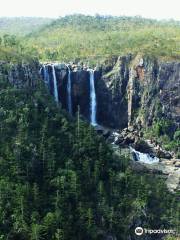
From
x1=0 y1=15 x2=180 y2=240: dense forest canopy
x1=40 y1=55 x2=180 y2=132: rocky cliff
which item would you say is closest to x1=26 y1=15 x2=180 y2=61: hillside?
x1=40 y1=55 x2=180 y2=132: rocky cliff

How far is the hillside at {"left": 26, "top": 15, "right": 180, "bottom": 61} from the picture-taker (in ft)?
279

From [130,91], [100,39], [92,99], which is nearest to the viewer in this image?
[130,91]

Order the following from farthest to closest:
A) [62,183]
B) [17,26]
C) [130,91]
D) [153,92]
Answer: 1. [17,26]
2. [130,91]
3. [153,92]
4. [62,183]

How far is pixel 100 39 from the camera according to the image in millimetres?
105000

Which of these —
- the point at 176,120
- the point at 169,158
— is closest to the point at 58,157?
the point at 169,158

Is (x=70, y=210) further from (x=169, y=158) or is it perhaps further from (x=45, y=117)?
(x=169, y=158)

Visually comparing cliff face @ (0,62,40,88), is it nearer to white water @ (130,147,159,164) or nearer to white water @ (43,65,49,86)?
white water @ (43,65,49,86)

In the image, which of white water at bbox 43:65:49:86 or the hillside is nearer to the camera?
white water at bbox 43:65:49:86

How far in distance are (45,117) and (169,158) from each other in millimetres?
19770

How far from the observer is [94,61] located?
81875 mm

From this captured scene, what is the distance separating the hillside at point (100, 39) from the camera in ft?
279

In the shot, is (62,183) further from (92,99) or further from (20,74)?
(92,99)

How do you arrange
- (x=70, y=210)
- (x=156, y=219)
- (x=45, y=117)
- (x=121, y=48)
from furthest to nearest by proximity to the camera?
(x=121, y=48) → (x=45, y=117) → (x=156, y=219) → (x=70, y=210)

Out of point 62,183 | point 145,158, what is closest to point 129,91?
point 145,158
